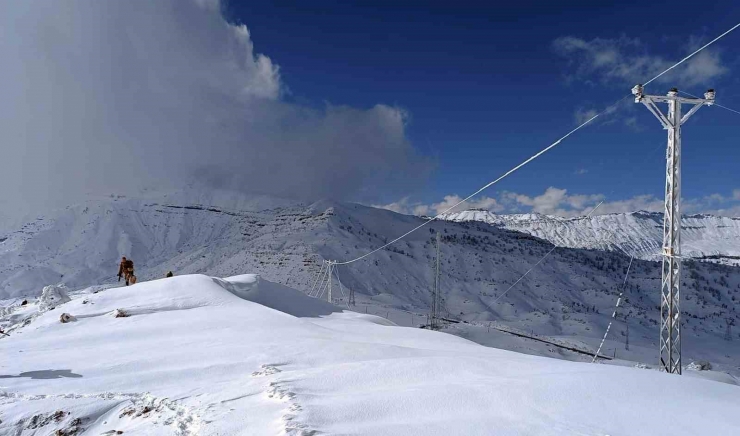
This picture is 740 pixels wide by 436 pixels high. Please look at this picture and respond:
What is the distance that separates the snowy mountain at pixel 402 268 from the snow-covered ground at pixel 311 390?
95.8 ft

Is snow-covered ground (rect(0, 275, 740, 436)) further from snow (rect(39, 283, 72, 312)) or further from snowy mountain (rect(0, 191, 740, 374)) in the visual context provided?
snowy mountain (rect(0, 191, 740, 374))

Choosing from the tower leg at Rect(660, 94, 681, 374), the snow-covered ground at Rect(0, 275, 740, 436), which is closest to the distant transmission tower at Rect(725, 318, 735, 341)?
the tower leg at Rect(660, 94, 681, 374)

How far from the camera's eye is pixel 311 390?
6.02 metres

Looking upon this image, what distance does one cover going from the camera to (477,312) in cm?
7044

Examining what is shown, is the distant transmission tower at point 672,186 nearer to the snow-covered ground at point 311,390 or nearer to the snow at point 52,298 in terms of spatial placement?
the snow-covered ground at point 311,390

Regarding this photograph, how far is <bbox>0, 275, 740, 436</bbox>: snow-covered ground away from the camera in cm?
487

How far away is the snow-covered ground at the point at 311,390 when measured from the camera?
487 cm

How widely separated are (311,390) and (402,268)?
82.9m

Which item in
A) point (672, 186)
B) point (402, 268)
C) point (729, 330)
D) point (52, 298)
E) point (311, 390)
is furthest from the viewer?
point (402, 268)

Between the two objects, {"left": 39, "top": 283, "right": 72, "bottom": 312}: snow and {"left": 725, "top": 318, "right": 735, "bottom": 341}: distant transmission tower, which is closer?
{"left": 39, "top": 283, "right": 72, "bottom": 312}: snow

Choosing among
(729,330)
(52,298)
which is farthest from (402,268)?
(52,298)

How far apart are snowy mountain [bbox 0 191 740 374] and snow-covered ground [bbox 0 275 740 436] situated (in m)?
29.2

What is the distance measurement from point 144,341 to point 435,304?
30.1m

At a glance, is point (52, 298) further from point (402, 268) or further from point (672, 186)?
point (402, 268)
